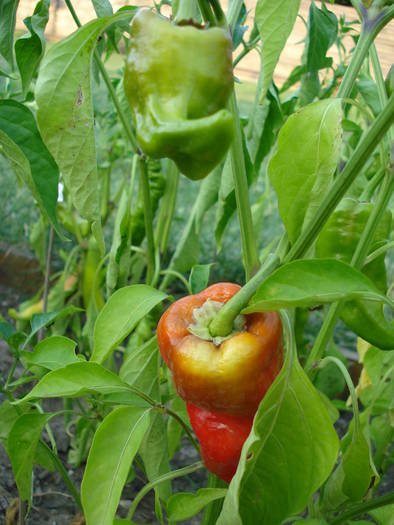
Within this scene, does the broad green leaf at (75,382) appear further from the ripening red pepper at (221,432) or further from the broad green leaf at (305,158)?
the broad green leaf at (305,158)

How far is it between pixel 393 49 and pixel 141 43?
195 cm

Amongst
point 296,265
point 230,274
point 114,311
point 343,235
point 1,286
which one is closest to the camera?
point 296,265

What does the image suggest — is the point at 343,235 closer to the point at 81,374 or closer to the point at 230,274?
the point at 81,374

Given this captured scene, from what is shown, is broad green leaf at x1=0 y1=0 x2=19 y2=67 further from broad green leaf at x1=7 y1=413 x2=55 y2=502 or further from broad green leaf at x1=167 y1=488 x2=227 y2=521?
broad green leaf at x1=167 y1=488 x2=227 y2=521

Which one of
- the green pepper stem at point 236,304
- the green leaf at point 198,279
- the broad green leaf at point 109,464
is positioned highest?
the green pepper stem at point 236,304

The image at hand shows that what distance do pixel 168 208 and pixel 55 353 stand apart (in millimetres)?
529

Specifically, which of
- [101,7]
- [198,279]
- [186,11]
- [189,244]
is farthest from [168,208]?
[186,11]

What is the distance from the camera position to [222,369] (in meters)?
0.52

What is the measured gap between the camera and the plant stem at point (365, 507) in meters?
0.64

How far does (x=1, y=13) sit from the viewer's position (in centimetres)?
63

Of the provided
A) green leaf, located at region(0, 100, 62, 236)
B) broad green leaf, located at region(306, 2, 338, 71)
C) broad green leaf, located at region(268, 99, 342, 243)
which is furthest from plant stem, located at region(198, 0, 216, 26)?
broad green leaf, located at region(306, 2, 338, 71)

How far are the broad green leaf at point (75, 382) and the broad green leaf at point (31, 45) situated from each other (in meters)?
0.27

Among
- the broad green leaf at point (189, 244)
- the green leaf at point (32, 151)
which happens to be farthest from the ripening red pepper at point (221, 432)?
the broad green leaf at point (189, 244)

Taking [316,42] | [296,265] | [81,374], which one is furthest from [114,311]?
[316,42]
